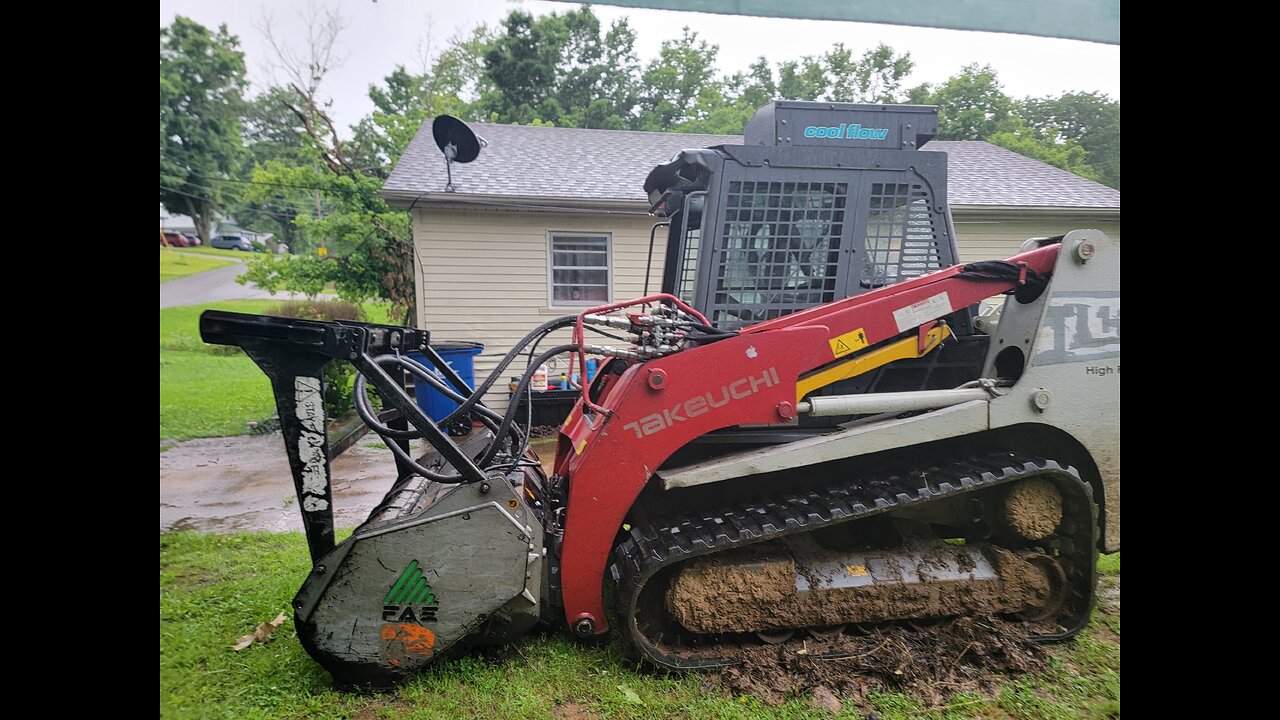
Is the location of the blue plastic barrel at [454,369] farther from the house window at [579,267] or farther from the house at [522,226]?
the house window at [579,267]

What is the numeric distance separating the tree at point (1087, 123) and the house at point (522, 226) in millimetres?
5083

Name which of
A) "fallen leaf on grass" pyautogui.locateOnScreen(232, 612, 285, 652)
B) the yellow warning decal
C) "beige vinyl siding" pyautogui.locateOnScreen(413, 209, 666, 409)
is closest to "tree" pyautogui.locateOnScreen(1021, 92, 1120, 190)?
the yellow warning decal

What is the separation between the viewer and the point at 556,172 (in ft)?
25.4

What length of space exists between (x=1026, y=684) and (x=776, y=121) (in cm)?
243

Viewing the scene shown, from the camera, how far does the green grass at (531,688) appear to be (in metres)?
1.94

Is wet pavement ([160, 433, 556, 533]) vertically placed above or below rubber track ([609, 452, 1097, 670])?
below

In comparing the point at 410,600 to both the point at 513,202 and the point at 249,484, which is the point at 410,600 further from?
the point at 513,202

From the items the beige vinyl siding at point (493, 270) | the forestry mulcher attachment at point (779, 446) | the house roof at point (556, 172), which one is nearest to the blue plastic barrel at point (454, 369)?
the beige vinyl siding at point (493, 270)

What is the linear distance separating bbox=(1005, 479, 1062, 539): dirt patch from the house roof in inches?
193

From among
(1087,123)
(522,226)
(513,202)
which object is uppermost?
(513,202)

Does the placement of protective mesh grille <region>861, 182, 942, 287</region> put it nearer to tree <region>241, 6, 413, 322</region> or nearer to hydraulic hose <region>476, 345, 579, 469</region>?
hydraulic hose <region>476, 345, 579, 469</region>

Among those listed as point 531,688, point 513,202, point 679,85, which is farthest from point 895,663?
point 513,202

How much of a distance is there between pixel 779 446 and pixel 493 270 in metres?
6.18

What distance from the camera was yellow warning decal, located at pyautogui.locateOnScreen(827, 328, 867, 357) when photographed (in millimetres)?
2232
